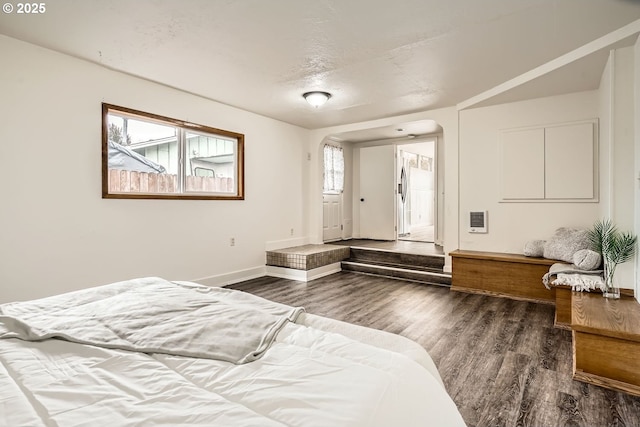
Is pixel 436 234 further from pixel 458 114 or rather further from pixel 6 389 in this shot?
pixel 6 389

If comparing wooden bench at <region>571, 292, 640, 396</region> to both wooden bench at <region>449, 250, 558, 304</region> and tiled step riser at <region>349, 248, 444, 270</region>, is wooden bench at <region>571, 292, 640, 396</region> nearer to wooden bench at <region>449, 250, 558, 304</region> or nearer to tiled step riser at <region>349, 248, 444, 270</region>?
wooden bench at <region>449, 250, 558, 304</region>

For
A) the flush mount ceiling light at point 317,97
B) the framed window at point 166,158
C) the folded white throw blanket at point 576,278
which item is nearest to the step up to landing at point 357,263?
the framed window at point 166,158

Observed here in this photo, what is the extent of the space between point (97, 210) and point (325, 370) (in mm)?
3327

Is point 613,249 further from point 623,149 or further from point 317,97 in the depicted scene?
point 317,97

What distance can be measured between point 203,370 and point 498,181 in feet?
14.7

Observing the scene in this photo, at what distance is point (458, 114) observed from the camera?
4660mm

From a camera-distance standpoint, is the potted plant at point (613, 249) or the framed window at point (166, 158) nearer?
the potted plant at point (613, 249)

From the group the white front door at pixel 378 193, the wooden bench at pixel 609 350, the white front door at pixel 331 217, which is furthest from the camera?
the white front door at pixel 378 193

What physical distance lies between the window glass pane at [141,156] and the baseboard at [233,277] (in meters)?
1.26

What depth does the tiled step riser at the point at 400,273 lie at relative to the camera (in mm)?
4684

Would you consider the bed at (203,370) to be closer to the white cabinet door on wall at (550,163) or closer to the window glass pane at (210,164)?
the window glass pane at (210,164)

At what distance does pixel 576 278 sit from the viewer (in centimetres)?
300

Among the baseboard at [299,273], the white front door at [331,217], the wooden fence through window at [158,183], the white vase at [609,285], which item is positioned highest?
the wooden fence through window at [158,183]

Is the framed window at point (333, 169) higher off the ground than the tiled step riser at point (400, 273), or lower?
higher
